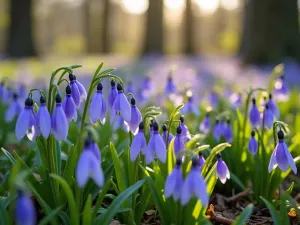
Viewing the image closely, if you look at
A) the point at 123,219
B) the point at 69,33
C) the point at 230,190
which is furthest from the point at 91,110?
the point at 69,33

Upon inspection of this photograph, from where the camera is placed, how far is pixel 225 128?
10.7 ft

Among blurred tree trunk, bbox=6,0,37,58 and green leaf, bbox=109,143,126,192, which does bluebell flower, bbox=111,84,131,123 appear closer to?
green leaf, bbox=109,143,126,192

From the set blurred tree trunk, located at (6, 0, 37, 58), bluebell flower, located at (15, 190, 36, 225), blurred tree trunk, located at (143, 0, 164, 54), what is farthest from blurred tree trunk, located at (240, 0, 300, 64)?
bluebell flower, located at (15, 190, 36, 225)

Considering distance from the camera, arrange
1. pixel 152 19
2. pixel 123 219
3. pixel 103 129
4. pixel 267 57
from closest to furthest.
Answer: pixel 123 219 → pixel 103 129 → pixel 267 57 → pixel 152 19

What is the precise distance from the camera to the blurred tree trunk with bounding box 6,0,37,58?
19.6 metres

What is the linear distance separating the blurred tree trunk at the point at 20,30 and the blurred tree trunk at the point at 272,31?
1051 centimetres

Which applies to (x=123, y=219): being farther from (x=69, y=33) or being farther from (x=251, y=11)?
(x=69, y=33)

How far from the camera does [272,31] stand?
13.6 meters

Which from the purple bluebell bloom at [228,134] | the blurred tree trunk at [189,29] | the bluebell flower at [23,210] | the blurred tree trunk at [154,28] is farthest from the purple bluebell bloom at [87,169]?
the blurred tree trunk at [189,29]

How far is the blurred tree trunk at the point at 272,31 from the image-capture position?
13430 millimetres

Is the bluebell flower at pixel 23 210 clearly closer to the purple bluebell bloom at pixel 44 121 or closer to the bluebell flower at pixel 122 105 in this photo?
the purple bluebell bloom at pixel 44 121

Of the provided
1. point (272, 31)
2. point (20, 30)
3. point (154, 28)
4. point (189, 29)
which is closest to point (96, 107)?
point (272, 31)

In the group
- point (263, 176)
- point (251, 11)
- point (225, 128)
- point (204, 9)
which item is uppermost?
point (204, 9)

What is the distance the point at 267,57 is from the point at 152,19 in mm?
10194
